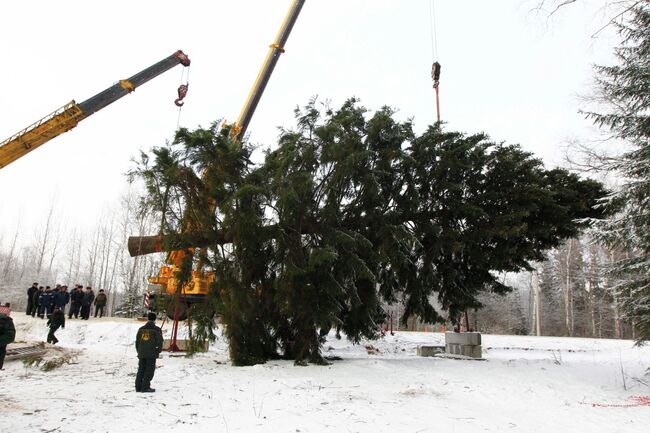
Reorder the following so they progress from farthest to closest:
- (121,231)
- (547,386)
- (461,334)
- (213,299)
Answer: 1. (121,231)
2. (461,334)
3. (213,299)
4. (547,386)

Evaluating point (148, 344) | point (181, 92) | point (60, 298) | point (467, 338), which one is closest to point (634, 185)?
point (467, 338)

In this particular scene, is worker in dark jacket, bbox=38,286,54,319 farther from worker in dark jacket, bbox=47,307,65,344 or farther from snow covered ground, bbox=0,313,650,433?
snow covered ground, bbox=0,313,650,433

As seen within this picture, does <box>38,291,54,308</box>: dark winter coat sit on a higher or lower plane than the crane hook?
lower

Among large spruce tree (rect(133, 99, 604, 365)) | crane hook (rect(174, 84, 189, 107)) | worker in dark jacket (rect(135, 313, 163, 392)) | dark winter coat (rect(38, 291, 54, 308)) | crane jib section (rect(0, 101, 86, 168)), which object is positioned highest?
crane hook (rect(174, 84, 189, 107))

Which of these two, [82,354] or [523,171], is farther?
[82,354]

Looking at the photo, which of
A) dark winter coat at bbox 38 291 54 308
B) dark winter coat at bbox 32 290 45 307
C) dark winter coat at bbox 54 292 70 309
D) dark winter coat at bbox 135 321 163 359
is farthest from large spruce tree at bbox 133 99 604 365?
dark winter coat at bbox 32 290 45 307

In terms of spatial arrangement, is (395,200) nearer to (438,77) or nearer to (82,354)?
(438,77)

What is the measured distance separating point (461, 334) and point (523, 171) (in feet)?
18.3

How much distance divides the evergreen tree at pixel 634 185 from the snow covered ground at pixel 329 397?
212cm

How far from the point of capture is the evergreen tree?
9859mm

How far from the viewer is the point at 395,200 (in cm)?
1301

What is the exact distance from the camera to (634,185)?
9883mm

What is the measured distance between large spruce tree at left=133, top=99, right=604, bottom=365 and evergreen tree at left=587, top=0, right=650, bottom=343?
5.08 ft

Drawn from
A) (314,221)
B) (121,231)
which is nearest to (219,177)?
(314,221)
